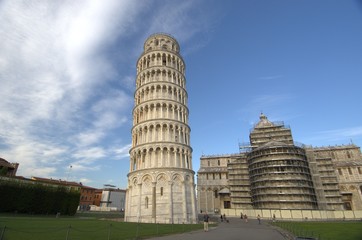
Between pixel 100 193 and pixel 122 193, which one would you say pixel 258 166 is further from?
pixel 100 193

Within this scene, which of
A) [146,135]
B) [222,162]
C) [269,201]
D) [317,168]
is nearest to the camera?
[146,135]

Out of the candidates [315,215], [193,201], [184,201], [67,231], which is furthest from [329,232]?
[315,215]

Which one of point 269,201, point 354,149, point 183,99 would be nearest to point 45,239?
point 183,99


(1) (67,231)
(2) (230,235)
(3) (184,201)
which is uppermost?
(3) (184,201)

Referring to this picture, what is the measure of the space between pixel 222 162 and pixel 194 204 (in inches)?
1543

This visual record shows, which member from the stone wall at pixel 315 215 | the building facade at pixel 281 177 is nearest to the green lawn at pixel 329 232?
the stone wall at pixel 315 215

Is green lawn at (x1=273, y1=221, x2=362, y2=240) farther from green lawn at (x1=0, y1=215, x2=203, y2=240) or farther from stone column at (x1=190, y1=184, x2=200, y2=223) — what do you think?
stone column at (x1=190, y1=184, x2=200, y2=223)

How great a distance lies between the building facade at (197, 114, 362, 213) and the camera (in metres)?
45.7

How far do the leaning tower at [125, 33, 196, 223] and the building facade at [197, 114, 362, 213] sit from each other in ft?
73.8

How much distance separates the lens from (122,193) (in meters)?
94.2

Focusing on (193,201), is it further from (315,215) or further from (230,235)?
(315,215)

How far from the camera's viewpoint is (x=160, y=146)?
3347 cm

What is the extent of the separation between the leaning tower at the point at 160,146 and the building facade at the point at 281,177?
73.8 feet

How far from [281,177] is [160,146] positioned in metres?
29.4
